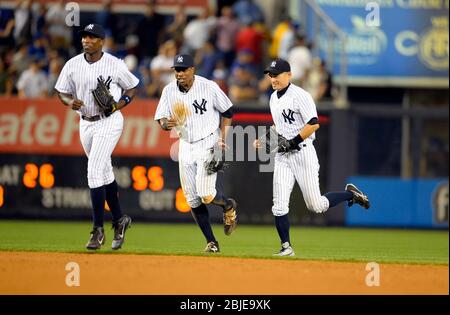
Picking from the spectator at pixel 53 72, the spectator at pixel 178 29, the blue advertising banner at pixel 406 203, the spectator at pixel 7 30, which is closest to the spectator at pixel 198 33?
the spectator at pixel 178 29

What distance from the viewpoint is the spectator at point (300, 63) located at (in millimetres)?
17703

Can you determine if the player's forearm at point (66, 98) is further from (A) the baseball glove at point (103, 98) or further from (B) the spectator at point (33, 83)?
(B) the spectator at point (33, 83)

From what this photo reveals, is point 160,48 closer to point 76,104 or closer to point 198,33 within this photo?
point 198,33

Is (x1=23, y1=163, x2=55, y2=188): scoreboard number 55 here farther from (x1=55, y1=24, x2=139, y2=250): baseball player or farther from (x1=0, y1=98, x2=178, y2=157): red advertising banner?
(x1=55, y1=24, x2=139, y2=250): baseball player

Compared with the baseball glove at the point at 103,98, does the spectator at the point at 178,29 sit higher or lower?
higher

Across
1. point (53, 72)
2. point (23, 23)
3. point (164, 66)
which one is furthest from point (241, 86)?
point (23, 23)

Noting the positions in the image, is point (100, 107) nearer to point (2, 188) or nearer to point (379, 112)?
point (2, 188)

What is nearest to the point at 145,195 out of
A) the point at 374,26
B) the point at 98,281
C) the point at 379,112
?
the point at 379,112

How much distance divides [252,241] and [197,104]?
343 centimetres

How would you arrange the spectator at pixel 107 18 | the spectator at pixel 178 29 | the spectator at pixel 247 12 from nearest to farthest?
the spectator at pixel 107 18 → the spectator at pixel 178 29 → the spectator at pixel 247 12

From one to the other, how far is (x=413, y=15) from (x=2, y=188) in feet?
25.7

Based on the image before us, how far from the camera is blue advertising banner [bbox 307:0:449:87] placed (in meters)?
18.8

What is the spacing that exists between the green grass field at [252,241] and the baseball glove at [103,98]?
1526 mm

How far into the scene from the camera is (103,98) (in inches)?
432
